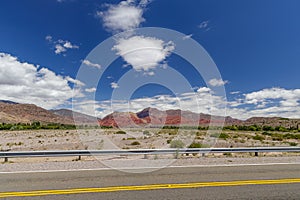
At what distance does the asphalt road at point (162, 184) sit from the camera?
6320mm

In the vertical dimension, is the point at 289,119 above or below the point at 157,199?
above

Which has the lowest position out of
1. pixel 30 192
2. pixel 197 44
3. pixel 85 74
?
pixel 30 192

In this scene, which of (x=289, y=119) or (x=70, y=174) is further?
(x=289, y=119)

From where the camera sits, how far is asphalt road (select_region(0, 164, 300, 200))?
249 inches

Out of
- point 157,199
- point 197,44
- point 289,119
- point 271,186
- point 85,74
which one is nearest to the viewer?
point 157,199

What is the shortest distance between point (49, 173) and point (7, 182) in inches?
59.1

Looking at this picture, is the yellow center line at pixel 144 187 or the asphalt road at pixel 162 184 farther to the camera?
the yellow center line at pixel 144 187

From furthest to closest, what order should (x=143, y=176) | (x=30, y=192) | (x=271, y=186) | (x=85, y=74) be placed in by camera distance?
(x=85, y=74) → (x=143, y=176) → (x=271, y=186) → (x=30, y=192)

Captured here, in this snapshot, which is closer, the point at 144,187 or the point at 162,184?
the point at 144,187

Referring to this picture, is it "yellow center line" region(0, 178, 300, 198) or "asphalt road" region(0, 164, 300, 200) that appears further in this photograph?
"yellow center line" region(0, 178, 300, 198)

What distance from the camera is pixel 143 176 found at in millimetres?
8438

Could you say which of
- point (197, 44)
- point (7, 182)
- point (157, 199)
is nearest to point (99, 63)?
point (197, 44)

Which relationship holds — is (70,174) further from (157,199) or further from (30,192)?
(157,199)

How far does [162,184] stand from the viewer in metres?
7.35
